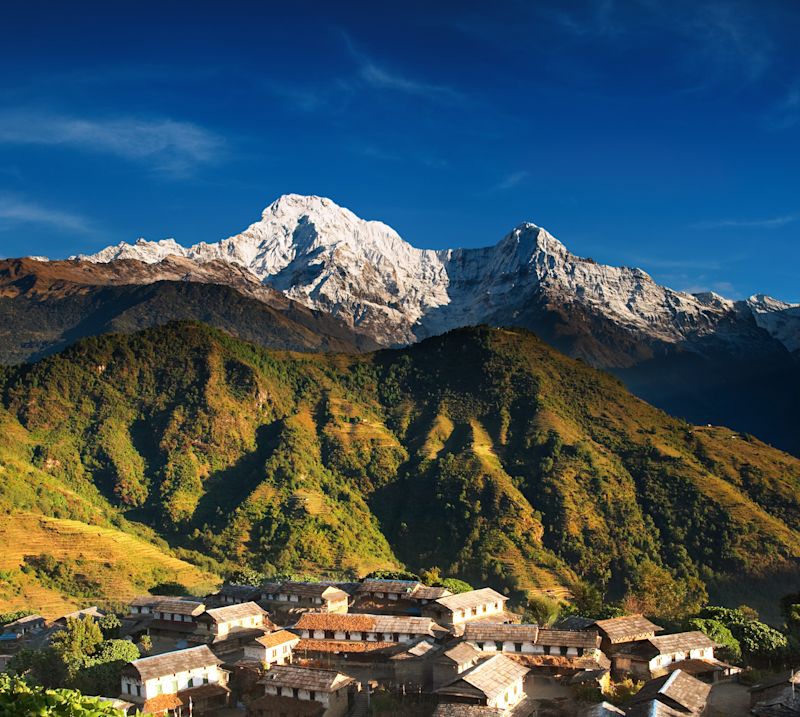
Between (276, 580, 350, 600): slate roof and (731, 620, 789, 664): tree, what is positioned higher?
(731, 620, 789, 664): tree

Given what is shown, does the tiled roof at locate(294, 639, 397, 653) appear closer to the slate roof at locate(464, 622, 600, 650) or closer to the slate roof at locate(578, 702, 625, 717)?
the slate roof at locate(464, 622, 600, 650)

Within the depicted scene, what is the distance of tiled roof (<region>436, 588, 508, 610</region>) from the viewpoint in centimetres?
5209

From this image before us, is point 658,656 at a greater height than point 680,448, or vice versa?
point 680,448

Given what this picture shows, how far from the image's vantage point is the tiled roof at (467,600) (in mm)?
52094

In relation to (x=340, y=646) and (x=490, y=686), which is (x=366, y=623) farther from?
(x=490, y=686)

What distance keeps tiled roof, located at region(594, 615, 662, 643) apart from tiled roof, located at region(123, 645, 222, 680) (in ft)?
65.4

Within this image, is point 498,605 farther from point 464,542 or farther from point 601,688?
point 464,542

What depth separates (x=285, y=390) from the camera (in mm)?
131625

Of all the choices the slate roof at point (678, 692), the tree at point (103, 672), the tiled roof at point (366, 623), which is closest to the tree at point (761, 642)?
the slate roof at point (678, 692)

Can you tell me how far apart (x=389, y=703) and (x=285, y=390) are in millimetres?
92349

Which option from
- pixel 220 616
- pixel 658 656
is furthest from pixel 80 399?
pixel 658 656

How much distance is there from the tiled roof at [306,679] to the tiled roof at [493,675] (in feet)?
19.3

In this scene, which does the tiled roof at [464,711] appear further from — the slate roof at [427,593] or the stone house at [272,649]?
the slate roof at [427,593]

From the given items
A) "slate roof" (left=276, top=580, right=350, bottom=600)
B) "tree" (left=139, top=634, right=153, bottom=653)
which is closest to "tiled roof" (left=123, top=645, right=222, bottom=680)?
"tree" (left=139, top=634, right=153, bottom=653)
